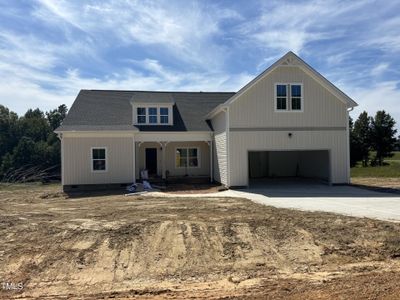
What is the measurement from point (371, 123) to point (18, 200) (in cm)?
3788

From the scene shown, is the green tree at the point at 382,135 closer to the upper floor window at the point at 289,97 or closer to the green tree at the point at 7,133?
the upper floor window at the point at 289,97

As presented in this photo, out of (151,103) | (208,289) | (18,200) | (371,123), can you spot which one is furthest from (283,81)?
(371,123)

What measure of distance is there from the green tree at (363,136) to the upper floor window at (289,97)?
24185 millimetres

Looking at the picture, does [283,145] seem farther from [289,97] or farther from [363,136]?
[363,136]

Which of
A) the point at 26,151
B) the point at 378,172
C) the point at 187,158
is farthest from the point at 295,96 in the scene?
the point at 26,151

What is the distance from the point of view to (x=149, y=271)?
744cm

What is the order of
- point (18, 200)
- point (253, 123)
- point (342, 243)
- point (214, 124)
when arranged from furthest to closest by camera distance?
point (214, 124), point (253, 123), point (18, 200), point (342, 243)

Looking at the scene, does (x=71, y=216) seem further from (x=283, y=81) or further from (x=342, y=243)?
(x=283, y=81)

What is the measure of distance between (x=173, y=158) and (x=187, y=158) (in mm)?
922

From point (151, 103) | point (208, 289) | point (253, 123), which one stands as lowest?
point (208, 289)

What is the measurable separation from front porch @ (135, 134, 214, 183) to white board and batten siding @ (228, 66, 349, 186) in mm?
4911

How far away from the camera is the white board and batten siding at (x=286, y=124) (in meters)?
20.2

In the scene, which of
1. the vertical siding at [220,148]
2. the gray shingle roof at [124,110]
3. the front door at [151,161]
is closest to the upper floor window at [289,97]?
the vertical siding at [220,148]

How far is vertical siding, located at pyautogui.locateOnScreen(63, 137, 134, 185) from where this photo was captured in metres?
21.3
